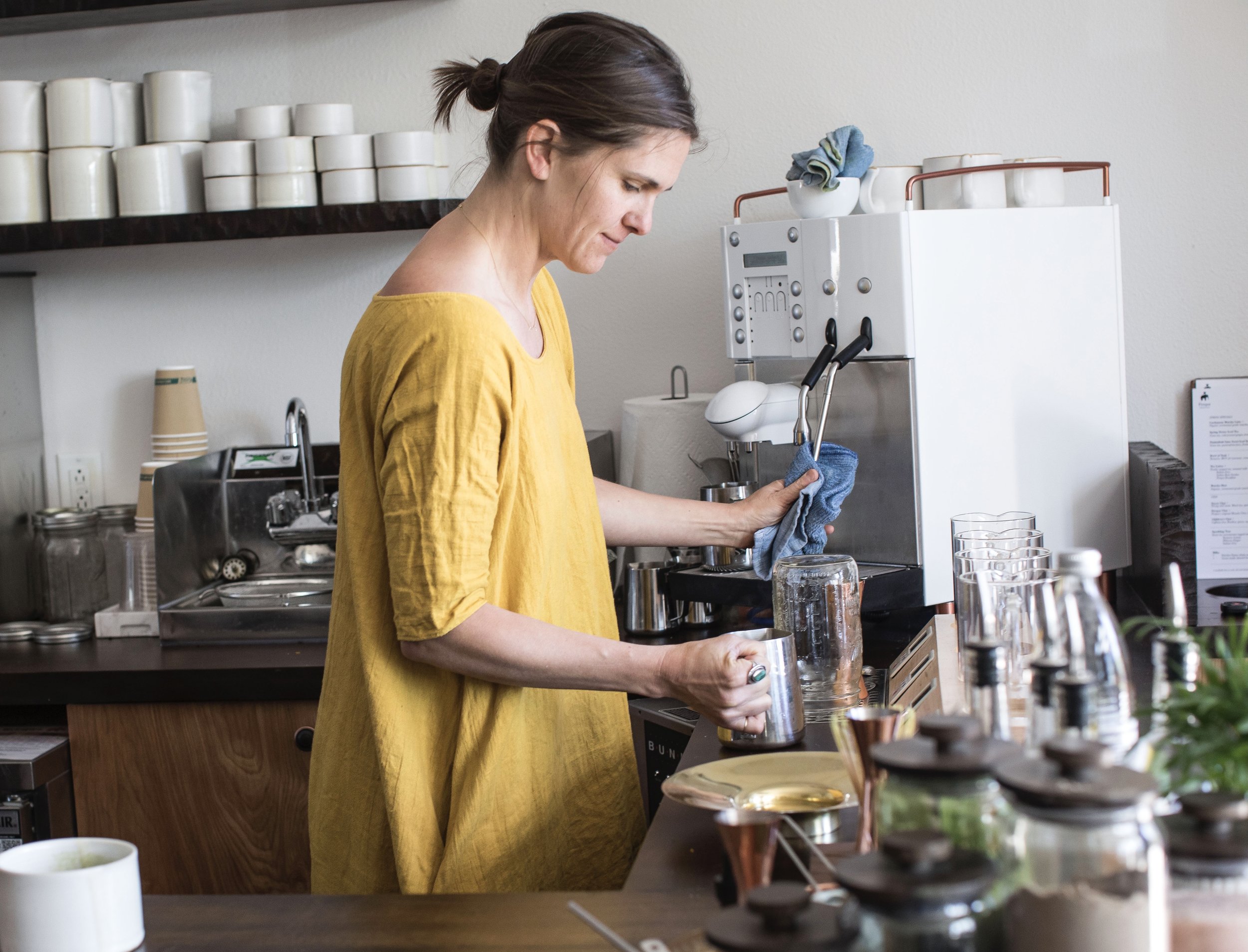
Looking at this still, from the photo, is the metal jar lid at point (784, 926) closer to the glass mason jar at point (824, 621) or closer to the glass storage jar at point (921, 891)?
the glass storage jar at point (921, 891)

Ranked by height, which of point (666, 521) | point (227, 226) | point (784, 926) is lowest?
point (784, 926)

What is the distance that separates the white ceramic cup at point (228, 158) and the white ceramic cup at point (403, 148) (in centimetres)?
24

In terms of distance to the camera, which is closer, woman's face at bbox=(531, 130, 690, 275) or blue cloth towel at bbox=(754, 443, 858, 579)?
woman's face at bbox=(531, 130, 690, 275)

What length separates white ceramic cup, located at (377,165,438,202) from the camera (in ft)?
7.39

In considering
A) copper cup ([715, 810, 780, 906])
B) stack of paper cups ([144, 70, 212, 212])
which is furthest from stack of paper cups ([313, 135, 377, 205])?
copper cup ([715, 810, 780, 906])

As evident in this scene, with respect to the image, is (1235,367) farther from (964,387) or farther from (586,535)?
(586,535)

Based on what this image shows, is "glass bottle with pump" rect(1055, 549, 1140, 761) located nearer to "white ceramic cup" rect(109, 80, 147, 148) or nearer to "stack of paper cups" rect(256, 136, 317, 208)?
"stack of paper cups" rect(256, 136, 317, 208)

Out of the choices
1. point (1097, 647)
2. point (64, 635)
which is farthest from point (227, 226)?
point (1097, 647)

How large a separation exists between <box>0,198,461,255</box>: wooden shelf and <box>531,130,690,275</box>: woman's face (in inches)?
38.4

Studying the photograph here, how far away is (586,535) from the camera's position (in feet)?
4.49

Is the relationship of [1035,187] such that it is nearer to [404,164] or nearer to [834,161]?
[834,161]

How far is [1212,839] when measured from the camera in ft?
2.02

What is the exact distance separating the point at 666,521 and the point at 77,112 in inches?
56.9

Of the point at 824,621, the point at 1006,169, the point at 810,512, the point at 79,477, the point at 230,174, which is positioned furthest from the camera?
the point at 79,477
